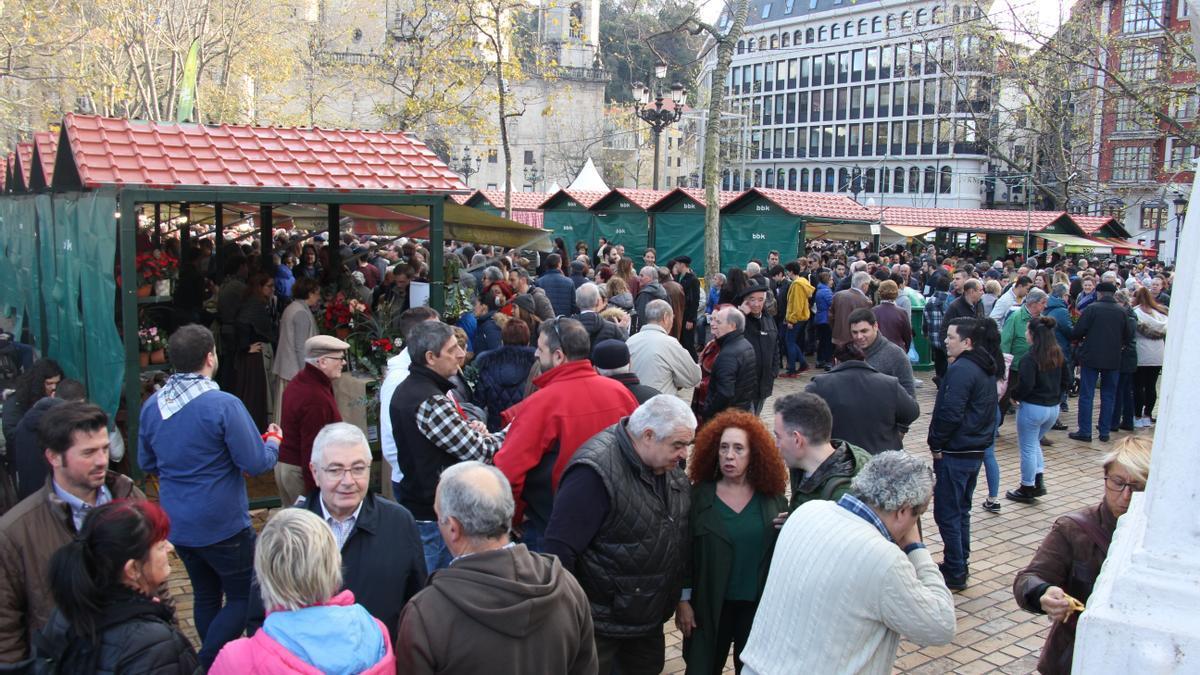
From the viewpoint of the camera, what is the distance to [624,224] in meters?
23.9

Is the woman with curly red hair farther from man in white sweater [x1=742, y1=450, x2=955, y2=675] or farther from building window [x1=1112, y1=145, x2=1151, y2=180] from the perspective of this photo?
building window [x1=1112, y1=145, x2=1151, y2=180]

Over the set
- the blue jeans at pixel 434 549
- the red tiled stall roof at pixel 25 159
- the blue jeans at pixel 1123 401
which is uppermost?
the red tiled stall roof at pixel 25 159

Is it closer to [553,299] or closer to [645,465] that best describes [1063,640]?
[645,465]

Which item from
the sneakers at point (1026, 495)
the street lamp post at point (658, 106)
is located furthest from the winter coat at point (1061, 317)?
the street lamp post at point (658, 106)

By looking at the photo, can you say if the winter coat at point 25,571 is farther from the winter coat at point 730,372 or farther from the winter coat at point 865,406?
the winter coat at point 730,372

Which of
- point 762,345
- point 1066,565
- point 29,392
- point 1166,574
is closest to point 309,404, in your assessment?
point 29,392

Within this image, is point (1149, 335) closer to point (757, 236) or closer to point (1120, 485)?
point (1120, 485)

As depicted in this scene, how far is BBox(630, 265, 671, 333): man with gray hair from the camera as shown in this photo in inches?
427

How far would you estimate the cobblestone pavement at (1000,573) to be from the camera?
5309 mm

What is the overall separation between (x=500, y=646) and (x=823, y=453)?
1945mm

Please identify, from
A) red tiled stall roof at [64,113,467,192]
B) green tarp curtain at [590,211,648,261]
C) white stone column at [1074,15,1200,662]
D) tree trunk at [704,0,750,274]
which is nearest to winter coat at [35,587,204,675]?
white stone column at [1074,15,1200,662]

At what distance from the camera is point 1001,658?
5.34m

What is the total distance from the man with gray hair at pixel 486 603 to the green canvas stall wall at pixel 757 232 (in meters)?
17.2

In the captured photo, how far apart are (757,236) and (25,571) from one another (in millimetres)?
17903
